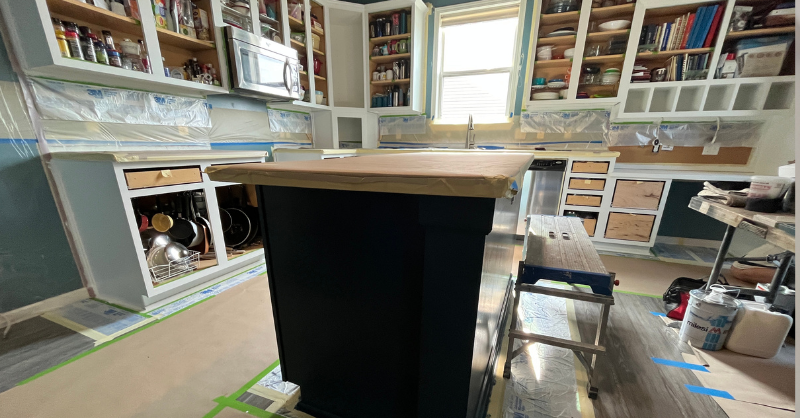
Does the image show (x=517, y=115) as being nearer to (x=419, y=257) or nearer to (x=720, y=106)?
(x=720, y=106)

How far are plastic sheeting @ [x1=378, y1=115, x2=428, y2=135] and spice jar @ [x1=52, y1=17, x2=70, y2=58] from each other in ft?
9.37

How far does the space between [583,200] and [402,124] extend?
7.64 ft

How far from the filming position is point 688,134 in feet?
9.07

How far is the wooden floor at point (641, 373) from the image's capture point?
1.08m

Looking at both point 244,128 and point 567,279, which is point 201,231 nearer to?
point 244,128

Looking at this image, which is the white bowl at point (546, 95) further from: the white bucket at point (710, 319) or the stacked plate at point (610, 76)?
the white bucket at point (710, 319)

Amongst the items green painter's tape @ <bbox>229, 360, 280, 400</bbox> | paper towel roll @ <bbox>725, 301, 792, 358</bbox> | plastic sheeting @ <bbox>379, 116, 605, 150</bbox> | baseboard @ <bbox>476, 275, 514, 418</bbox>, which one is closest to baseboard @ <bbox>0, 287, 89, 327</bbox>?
green painter's tape @ <bbox>229, 360, 280, 400</bbox>

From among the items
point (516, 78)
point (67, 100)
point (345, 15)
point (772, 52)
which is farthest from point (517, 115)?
point (67, 100)

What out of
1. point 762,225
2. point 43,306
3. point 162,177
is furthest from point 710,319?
point 43,306

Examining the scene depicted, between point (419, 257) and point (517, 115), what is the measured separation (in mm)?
3219

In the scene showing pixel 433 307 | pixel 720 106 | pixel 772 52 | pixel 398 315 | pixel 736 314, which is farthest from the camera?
pixel 720 106

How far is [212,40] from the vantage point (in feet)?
7.07

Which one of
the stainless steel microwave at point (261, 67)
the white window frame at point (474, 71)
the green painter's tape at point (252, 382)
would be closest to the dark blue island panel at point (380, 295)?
the green painter's tape at point (252, 382)

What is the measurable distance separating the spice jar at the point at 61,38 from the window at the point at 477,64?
3.16 m
